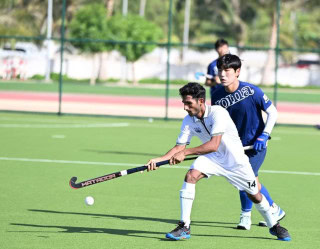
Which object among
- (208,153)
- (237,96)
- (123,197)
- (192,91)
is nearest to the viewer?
(192,91)

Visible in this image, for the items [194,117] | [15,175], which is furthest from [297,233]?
[15,175]

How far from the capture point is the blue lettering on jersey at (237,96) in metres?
8.82

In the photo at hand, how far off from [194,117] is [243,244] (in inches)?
55.6

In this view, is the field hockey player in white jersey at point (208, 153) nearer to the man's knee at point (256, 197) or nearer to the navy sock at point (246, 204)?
the man's knee at point (256, 197)

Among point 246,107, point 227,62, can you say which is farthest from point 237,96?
point 227,62

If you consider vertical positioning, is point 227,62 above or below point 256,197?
above

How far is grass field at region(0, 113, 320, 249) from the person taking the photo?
8.40 metres

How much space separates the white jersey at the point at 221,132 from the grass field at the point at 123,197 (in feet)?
2.89

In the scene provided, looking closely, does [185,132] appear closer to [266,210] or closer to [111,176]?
[111,176]

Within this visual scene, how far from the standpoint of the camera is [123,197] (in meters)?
10.9

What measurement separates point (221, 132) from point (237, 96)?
1013 mm

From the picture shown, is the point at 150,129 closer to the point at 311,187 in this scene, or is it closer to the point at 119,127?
the point at 119,127

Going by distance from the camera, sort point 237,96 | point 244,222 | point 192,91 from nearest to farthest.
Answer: point 192,91 < point 237,96 < point 244,222

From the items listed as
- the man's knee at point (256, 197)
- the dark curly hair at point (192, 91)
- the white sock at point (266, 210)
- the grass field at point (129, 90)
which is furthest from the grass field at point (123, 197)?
the grass field at point (129, 90)
